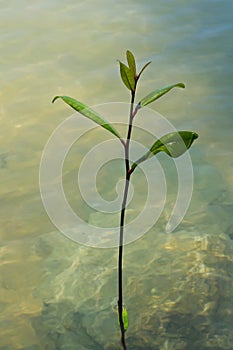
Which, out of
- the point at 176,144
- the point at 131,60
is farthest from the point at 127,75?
the point at 176,144

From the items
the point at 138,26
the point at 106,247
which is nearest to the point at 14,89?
the point at 138,26

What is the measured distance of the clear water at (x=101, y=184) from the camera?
5.11 feet

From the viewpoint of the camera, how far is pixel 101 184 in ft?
7.15

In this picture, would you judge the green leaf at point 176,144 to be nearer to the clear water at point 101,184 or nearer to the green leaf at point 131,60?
the green leaf at point 131,60

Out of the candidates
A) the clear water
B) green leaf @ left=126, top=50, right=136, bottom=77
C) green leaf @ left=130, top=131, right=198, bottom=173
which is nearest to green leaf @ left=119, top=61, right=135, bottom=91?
green leaf @ left=126, top=50, right=136, bottom=77

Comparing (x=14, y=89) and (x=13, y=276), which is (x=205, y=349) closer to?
(x=13, y=276)

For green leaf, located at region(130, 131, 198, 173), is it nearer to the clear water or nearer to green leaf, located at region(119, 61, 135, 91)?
green leaf, located at region(119, 61, 135, 91)

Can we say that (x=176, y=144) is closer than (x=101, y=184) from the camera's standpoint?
Yes

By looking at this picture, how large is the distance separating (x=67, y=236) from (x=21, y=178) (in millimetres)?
426

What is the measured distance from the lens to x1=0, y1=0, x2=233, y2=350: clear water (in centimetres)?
156

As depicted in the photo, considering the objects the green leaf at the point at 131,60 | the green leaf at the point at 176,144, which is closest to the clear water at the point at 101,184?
the green leaf at the point at 176,144

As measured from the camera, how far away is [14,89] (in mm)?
2869

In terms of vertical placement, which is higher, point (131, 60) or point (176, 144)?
point (131, 60)

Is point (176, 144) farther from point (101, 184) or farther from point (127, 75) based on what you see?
point (101, 184)
